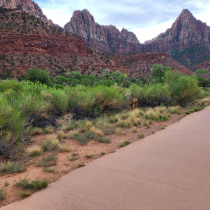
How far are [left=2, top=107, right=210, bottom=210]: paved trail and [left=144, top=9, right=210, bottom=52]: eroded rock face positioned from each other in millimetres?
155553

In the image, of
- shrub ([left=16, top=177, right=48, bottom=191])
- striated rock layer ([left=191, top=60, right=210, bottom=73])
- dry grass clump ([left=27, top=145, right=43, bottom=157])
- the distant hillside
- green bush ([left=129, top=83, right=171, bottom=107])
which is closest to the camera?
shrub ([left=16, top=177, right=48, bottom=191])

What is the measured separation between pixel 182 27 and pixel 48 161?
7154 inches

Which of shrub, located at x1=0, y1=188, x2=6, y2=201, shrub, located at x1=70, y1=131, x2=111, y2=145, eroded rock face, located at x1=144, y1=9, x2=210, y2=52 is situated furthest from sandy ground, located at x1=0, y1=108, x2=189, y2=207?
eroded rock face, located at x1=144, y1=9, x2=210, y2=52

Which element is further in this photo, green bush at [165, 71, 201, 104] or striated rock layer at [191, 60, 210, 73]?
striated rock layer at [191, 60, 210, 73]

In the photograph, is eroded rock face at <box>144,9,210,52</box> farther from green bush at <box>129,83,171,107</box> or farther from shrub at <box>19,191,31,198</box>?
shrub at <box>19,191,31,198</box>

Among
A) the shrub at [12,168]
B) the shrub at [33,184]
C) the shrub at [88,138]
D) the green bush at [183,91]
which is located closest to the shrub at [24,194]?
the shrub at [33,184]

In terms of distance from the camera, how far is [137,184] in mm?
3664

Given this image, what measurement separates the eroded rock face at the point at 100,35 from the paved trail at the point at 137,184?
503ft

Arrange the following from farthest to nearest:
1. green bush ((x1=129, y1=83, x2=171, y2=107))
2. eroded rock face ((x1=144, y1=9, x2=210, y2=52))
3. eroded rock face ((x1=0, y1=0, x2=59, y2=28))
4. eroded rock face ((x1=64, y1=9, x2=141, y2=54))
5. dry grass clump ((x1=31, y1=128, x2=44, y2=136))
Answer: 1. eroded rock face ((x1=64, y1=9, x2=141, y2=54))
2. eroded rock face ((x1=144, y1=9, x2=210, y2=52))
3. eroded rock face ((x1=0, y1=0, x2=59, y2=28))
4. green bush ((x1=129, y1=83, x2=171, y2=107))
5. dry grass clump ((x1=31, y1=128, x2=44, y2=136))

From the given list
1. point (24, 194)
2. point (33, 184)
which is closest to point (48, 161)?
point (33, 184)

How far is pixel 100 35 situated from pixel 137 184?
17642cm

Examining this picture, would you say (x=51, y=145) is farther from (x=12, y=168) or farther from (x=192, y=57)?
(x=192, y=57)

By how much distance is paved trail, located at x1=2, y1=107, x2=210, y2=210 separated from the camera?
3.06m

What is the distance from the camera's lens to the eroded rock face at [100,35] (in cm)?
15354
